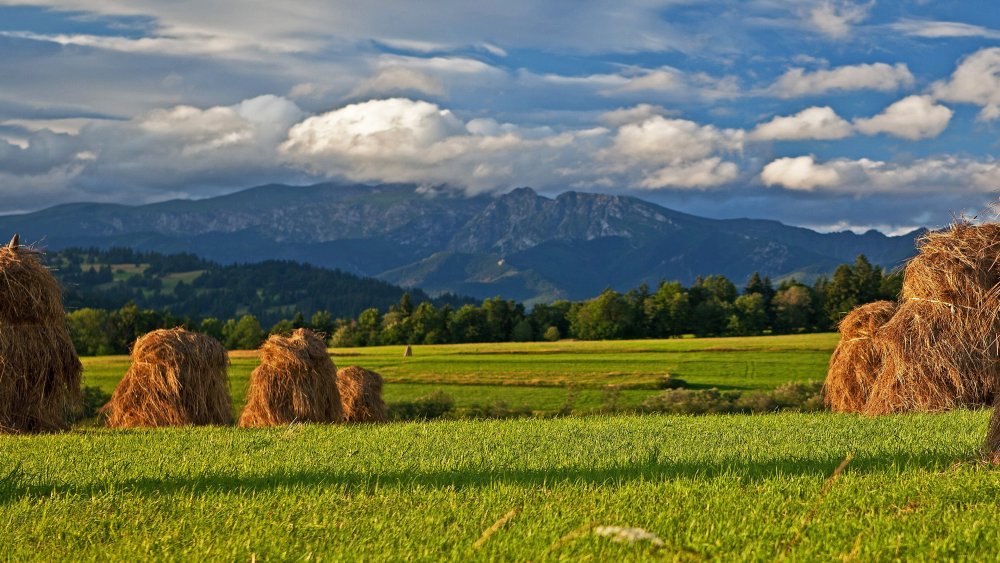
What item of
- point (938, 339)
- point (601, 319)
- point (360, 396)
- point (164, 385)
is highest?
point (938, 339)

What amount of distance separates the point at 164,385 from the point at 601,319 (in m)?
92.2

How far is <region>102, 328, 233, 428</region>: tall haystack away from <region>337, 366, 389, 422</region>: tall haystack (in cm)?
700

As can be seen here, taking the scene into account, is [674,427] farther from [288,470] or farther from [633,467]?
[288,470]

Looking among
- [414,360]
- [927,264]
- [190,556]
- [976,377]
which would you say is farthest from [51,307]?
[414,360]

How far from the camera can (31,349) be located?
2017 centimetres

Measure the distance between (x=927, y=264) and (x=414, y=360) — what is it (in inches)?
2640

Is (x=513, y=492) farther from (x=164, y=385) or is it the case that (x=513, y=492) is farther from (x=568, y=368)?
(x=568, y=368)

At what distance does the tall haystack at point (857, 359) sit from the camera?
25.5m

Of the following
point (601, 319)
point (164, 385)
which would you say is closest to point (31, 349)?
point (164, 385)

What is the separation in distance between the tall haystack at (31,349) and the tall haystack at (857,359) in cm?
1990

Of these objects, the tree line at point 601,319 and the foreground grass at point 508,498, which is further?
the tree line at point 601,319

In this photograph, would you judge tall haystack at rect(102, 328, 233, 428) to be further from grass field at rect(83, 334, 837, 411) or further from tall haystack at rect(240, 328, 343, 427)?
grass field at rect(83, 334, 837, 411)

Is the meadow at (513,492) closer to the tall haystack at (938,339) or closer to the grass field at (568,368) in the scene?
the tall haystack at (938,339)

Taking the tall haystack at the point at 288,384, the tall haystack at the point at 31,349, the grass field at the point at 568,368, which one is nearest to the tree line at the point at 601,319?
the grass field at the point at 568,368
